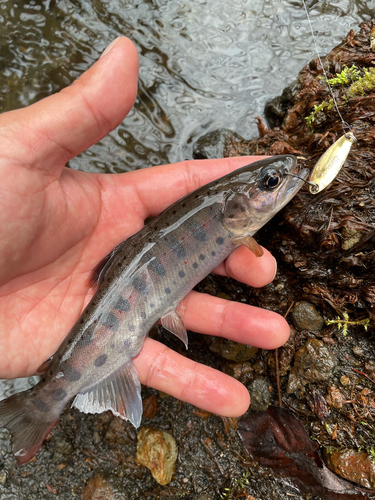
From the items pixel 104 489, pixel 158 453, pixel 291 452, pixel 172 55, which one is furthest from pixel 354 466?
pixel 172 55

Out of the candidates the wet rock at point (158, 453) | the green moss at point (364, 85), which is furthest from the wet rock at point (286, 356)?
the green moss at point (364, 85)

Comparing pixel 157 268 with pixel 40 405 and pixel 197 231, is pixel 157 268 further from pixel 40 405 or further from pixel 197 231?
pixel 40 405

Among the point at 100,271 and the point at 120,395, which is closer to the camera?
the point at 120,395

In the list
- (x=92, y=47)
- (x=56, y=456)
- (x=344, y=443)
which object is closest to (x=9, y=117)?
(x=92, y=47)

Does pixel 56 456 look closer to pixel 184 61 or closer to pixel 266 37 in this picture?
pixel 184 61

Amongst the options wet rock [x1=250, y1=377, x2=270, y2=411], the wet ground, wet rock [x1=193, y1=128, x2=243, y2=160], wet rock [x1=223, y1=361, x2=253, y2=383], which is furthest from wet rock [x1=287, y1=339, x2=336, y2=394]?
wet rock [x1=193, y1=128, x2=243, y2=160]

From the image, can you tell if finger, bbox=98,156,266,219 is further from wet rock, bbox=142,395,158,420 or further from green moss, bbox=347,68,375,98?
wet rock, bbox=142,395,158,420

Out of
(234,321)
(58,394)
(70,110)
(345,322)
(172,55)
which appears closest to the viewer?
(70,110)
